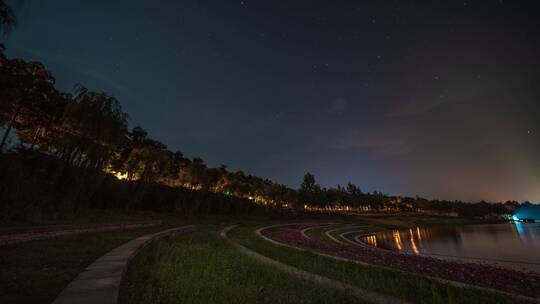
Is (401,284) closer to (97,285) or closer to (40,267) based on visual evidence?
(97,285)

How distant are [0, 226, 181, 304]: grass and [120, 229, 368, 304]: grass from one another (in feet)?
4.73

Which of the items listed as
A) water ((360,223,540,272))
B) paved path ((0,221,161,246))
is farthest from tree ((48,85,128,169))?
water ((360,223,540,272))

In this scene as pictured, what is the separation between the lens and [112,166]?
4119cm

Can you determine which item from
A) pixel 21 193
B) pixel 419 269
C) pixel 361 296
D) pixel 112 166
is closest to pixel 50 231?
pixel 21 193

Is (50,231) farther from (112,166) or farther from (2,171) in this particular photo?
(112,166)

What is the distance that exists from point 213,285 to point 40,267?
17.1 feet

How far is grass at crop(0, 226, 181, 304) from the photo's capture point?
5195 mm

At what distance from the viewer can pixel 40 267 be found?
23.7ft

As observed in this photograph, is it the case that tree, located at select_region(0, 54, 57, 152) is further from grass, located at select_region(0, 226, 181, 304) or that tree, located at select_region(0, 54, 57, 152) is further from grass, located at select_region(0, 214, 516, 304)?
grass, located at select_region(0, 214, 516, 304)

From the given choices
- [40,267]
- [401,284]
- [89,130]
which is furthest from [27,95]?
[401,284]

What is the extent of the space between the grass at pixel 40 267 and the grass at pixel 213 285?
1.44 meters

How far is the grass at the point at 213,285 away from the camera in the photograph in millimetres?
5938

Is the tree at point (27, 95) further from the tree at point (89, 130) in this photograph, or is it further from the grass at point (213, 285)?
the grass at point (213, 285)

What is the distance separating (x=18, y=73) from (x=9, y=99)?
6.75 meters
